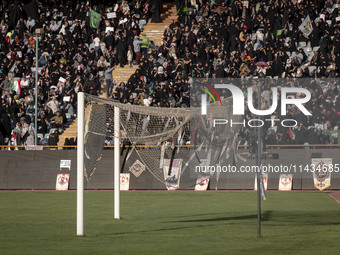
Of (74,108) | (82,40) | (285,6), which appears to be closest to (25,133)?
(74,108)

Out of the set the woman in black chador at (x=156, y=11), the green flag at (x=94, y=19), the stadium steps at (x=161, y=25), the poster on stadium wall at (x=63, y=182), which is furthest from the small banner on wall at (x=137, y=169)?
the woman in black chador at (x=156, y=11)

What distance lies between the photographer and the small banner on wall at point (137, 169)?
1351 inches

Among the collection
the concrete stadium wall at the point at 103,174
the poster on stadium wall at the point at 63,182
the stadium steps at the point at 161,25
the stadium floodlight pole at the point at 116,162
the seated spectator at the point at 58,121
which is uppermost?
the stadium steps at the point at 161,25

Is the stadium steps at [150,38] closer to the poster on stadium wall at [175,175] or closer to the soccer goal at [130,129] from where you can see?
the poster on stadium wall at [175,175]

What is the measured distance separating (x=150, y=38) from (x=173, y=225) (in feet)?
99.6

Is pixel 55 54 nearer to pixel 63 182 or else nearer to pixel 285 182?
pixel 63 182

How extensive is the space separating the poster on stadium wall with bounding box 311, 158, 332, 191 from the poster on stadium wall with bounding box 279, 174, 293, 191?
1.06 metres

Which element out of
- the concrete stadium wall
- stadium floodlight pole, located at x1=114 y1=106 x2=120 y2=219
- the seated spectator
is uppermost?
stadium floodlight pole, located at x1=114 y1=106 x2=120 y2=219

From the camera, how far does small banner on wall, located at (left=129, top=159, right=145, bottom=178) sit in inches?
1351

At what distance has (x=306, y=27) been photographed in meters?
40.2

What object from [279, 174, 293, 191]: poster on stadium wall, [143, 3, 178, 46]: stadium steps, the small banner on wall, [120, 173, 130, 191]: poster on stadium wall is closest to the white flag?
[143, 3, 178, 46]: stadium steps

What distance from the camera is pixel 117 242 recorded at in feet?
47.9

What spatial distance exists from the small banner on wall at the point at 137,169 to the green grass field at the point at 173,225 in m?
5.04

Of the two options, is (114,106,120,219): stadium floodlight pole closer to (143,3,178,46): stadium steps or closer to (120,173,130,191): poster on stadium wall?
(120,173,130,191): poster on stadium wall
